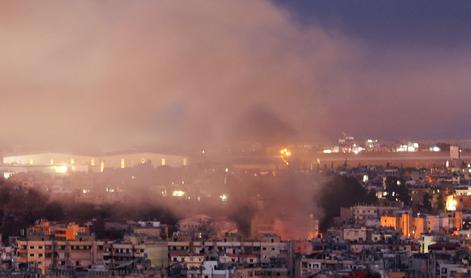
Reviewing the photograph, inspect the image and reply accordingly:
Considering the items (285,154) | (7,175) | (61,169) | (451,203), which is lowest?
(451,203)

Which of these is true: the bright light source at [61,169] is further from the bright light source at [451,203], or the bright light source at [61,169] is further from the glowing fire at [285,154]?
the bright light source at [451,203]

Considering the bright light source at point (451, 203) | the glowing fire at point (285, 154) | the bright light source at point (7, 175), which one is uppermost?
the glowing fire at point (285, 154)

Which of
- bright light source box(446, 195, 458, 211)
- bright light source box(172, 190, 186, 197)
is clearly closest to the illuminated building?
bright light source box(172, 190, 186, 197)

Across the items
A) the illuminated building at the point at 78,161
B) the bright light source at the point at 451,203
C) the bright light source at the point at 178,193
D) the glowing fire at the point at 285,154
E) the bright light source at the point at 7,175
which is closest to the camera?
the bright light source at the point at 178,193

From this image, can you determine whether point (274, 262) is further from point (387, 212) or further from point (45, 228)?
point (387, 212)

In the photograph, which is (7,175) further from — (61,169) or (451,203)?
(451,203)

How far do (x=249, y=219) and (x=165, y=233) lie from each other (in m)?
1.60

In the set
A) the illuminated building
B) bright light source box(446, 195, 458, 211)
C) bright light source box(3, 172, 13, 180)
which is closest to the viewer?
bright light source box(446, 195, 458, 211)

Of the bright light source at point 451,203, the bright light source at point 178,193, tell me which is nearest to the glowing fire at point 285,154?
the bright light source at point 451,203

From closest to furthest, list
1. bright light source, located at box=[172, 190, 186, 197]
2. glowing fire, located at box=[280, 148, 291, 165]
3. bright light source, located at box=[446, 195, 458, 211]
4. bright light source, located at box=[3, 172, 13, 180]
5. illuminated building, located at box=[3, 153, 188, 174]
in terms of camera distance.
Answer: bright light source, located at box=[172, 190, 186, 197], bright light source, located at box=[446, 195, 458, 211], bright light source, located at box=[3, 172, 13, 180], glowing fire, located at box=[280, 148, 291, 165], illuminated building, located at box=[3, 153, 188, 174]

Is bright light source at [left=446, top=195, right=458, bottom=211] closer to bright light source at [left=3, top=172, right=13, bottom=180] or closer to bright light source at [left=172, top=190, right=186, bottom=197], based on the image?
bright light source at [left=172, top=190, right=186, bottom=197]

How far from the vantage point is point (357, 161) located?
3497 centimetres

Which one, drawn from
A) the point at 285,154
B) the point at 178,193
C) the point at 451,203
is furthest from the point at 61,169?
the point at 451,203

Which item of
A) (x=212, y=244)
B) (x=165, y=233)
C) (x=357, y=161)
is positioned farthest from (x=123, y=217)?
(x=357, y=161)
